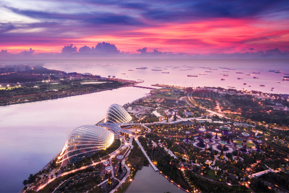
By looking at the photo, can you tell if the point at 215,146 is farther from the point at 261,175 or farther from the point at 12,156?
the point at 12,156

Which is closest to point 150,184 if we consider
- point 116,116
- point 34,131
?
point 116,116

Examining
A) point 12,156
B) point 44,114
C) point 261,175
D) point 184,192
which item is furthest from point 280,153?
point 44,114

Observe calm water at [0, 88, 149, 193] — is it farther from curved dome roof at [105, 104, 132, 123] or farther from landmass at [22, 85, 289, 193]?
curved dome roof at [105, 104, 132, 123]

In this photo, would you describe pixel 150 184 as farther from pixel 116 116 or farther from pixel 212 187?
pixel 116 116

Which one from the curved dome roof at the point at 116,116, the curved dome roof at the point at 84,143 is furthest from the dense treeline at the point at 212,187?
the curved dome roof at the point at 116,116

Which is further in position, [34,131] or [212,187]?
[34,131]

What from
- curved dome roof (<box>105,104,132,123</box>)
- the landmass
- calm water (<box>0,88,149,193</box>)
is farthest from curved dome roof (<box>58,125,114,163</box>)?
curved dome roof (<box>105,104,132,123</box>)
